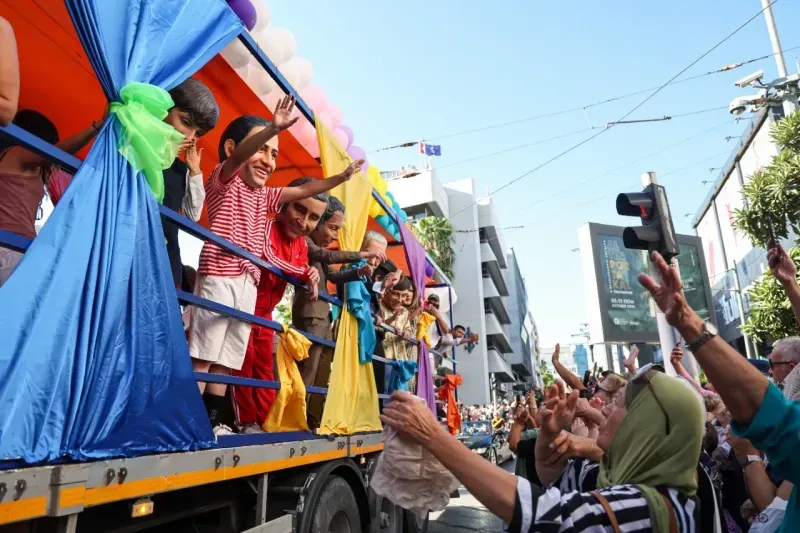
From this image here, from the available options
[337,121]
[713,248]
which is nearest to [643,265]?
[713,248]

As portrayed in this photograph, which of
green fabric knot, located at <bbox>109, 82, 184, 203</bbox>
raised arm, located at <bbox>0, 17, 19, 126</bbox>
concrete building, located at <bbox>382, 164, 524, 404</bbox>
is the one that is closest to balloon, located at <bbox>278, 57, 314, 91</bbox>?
green fabric knot, located at <bbox>109, 82, 184, 203</bbox>

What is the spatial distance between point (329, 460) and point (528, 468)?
1262mm

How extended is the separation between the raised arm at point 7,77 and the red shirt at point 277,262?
1.68 metres

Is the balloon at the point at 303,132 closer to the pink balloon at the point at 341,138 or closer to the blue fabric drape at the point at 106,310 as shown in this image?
the pink balloon at the point at 341,138

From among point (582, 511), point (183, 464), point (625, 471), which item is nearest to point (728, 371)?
point (625, 471)

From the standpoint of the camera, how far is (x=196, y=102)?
2.78m

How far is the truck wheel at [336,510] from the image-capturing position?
3.14m

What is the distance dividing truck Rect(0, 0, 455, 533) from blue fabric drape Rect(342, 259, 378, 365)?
0.12 meters

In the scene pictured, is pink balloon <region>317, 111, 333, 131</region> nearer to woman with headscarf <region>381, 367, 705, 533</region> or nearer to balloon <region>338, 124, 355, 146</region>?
balloon <region>338, 124, 355, 146</region>

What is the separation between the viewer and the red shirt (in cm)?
344

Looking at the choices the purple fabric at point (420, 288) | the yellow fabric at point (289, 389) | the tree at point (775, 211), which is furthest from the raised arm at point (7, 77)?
the tree at point (775, 211)

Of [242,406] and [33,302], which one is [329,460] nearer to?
[242,406]

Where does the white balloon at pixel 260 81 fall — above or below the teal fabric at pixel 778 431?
above

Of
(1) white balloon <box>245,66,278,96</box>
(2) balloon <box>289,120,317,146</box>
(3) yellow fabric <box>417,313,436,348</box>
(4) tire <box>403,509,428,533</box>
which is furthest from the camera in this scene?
(3) yellow fabric <box>417,313,436,348</box>
